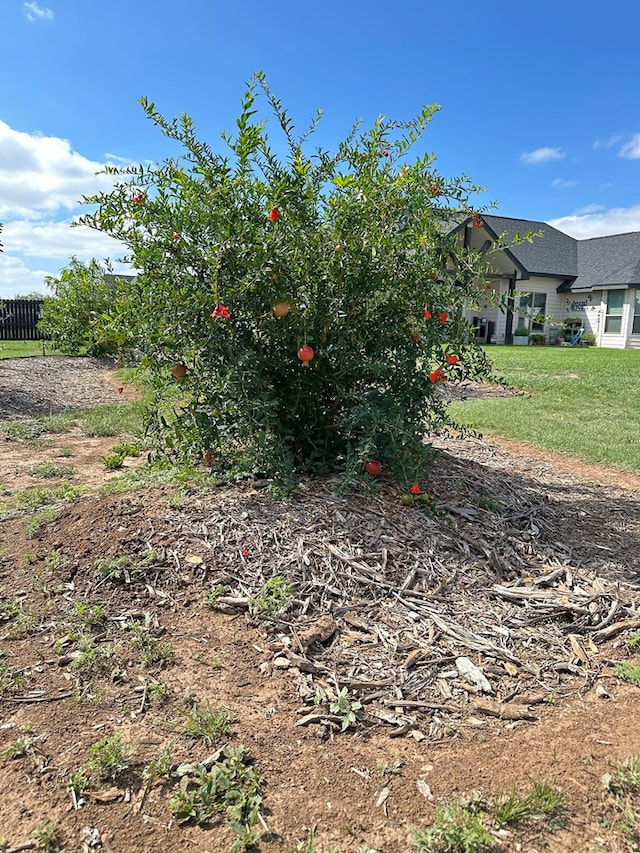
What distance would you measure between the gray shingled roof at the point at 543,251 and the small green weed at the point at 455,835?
23.3 m

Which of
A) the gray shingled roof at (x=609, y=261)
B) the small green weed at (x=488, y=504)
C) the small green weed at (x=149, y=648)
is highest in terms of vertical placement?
the gray shingled roof at (x=609, y=261)

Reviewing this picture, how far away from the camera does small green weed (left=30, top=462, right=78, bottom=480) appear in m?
4.65

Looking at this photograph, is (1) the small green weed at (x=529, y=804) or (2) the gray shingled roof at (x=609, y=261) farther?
(2) the gray shingled roof at (x=609, y=261)

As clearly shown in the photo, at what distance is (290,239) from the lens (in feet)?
10.2

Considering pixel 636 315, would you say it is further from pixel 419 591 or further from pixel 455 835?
pixel 455 835

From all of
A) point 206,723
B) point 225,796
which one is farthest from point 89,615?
point 225,796

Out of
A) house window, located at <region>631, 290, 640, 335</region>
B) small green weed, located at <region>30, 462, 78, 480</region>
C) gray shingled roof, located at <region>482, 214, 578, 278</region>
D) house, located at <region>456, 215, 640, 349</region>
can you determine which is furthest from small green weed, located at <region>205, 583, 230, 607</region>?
house window, located at <region>631, 290, 640, 335</region>

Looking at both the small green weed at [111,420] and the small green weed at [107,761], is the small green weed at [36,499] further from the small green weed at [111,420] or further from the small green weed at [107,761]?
the small green weed at [107,761]

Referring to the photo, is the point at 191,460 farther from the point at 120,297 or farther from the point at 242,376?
the point at 120,297

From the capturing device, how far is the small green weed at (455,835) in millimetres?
1560

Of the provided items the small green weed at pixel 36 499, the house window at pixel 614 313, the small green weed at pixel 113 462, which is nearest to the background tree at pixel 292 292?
the small green weed at pixel 36 499

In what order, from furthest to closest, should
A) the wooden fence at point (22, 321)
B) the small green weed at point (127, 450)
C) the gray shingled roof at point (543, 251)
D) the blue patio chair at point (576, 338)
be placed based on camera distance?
the gray shingled roof at point (543, 251) < the blue patio chair at point (576, 338) < the wooden fence at point (22, 321) < the small green weed at point (127, 450)

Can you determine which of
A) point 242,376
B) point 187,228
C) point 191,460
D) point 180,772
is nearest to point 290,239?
point 187,228

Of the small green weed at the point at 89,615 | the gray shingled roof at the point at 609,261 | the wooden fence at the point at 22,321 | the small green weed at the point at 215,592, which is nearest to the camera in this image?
the small green weed at the point at 89,615
